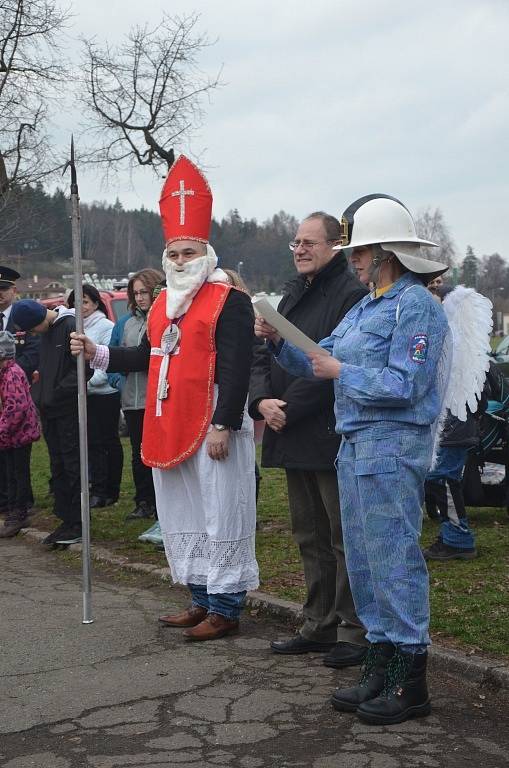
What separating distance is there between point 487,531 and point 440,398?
4.22 metres

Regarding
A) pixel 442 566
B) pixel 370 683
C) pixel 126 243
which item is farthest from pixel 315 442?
pixel 126 243

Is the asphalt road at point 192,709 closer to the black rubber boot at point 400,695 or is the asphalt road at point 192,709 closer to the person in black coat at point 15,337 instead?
the black rubber boot at point 400,695

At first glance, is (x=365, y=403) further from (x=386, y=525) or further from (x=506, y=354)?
(x=506, y=354)

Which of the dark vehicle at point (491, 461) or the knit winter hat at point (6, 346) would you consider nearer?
the dark vehicle at point (491, 461)

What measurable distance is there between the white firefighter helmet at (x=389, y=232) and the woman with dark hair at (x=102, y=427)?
5.76 m

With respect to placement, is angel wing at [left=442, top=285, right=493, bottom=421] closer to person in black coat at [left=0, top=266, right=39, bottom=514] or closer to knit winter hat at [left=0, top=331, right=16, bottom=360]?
knit winter hat at [left=0, top=331, right=16, bottom=360]

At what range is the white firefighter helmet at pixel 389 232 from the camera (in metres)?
4.53

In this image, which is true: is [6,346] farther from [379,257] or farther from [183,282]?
[379,257]

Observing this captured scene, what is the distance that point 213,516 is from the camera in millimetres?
5891

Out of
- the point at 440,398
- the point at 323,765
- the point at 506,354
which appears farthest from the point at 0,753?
the point at 506,354

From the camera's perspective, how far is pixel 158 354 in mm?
6043

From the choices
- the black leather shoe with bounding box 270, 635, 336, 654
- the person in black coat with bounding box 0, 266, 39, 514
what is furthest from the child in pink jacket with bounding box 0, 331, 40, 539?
the black leather shoe with bounding box 270, 635, 336, 654

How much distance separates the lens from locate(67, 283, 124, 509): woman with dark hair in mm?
10172

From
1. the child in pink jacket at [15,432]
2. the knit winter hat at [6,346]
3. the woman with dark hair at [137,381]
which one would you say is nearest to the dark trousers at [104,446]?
Result: the woman with dark hair at [137,381]
